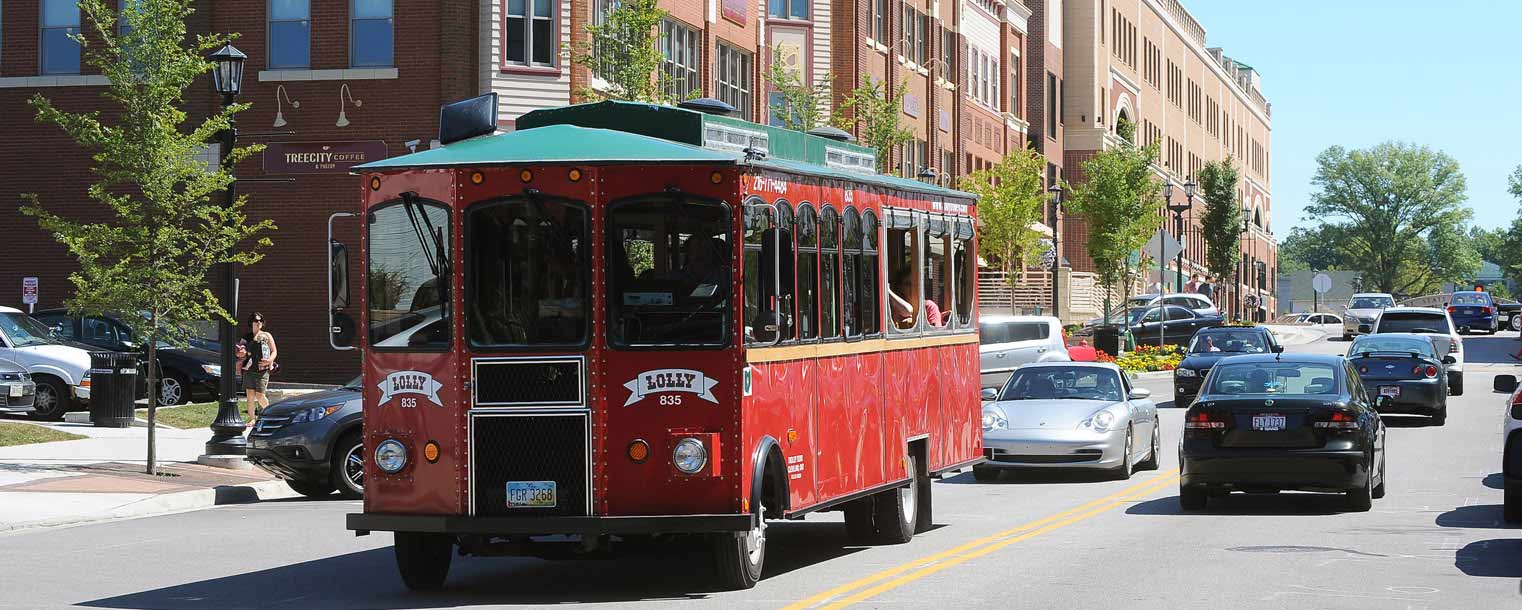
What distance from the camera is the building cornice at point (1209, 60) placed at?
102 m

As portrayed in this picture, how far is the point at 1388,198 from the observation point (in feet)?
552

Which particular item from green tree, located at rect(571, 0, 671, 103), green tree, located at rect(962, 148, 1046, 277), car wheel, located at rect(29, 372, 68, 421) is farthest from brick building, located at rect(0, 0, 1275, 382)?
green tree, located at rect(962, 148, 1046, 277)

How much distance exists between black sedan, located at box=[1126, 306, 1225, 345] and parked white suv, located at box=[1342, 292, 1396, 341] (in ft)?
43.0

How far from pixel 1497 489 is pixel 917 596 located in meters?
10.7

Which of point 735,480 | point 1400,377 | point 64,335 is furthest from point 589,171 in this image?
point 64,335

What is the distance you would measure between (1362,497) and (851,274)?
248 inches

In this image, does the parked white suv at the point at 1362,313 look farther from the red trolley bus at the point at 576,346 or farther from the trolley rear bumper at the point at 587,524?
the trolley rear bumper at the point at 587,524

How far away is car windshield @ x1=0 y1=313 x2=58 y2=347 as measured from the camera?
29.4 m

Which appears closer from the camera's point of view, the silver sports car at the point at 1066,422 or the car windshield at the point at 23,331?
the silver sports car at the point at 1066,422

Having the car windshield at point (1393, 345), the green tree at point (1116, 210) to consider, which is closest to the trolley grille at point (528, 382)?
the car windshield at point (1393, 345)

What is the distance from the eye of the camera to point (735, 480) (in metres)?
11.4

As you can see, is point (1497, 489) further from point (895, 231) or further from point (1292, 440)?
point (895, 231)

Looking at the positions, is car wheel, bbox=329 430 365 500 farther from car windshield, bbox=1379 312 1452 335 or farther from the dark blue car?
the dark blue car

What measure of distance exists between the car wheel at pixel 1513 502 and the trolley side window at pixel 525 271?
8.29 meters
